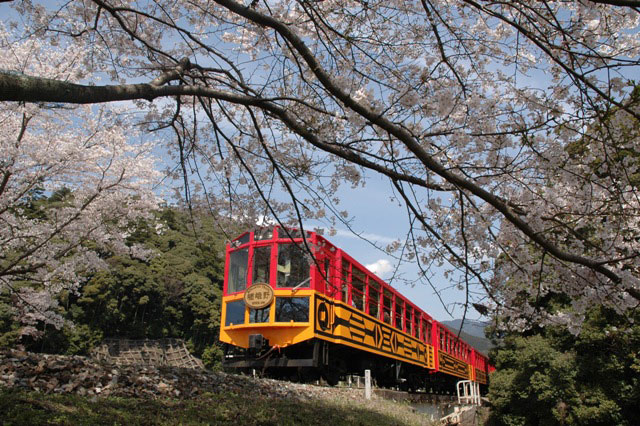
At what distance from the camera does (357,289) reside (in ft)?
25.9

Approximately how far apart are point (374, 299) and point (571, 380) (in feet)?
19.7

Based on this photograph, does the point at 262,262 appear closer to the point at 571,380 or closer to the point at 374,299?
the point at 374,299

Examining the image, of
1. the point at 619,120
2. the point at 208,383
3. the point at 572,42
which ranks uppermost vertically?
the point at 572,42

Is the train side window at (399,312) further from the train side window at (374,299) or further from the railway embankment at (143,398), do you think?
the railway embankment at (143,398)

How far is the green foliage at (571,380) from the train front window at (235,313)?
21.6 feet

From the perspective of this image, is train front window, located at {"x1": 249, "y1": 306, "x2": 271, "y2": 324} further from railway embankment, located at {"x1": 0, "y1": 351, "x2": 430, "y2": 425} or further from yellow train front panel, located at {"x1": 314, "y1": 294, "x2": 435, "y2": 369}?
railway embankment, located at {"x1": 0, "y1": 351, "x2": 430, "y2": 425}

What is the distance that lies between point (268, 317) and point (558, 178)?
5.43 meters

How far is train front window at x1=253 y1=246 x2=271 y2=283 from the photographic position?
7.91 m

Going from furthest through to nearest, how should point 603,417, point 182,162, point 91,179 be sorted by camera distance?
point 603,417
point 91,179
point 182,162

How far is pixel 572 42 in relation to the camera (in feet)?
9.59

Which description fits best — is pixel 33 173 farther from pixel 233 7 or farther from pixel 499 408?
pixel 499 408

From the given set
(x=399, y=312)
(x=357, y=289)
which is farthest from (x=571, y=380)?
(x=357, y=289)

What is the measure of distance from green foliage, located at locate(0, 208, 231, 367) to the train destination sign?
39.5 feet

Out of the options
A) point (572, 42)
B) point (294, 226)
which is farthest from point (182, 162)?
point (572, 42)
